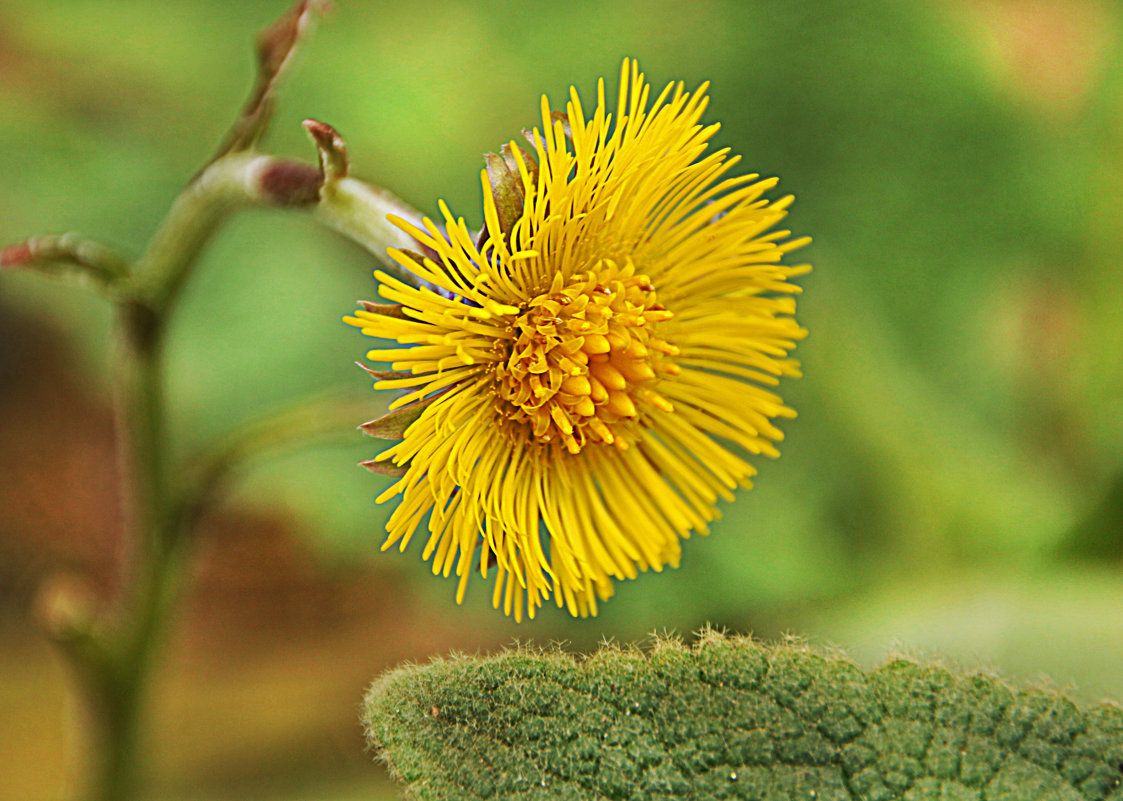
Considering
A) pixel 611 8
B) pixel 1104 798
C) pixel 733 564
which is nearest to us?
pixel 1104 798

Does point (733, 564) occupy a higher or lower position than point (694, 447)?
lower

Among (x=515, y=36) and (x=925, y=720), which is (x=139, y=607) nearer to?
(x=925, y=720)

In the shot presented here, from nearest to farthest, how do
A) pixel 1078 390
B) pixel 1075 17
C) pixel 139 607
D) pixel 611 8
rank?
pixel 139 607 < pixel 1078 390 < pixel 611 8 < pixel 1075 17

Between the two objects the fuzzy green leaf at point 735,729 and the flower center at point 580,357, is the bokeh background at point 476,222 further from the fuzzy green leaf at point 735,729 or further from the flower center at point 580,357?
the fuzzy green leaf at point 735,729

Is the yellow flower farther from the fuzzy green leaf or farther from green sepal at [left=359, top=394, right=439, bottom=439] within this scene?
the fuzzy green leaf

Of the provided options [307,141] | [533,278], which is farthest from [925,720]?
[307,141]

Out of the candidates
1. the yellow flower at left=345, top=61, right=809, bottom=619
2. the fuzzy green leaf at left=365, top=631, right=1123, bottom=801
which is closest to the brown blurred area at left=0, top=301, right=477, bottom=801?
the yellow flower at left=345, top=61, right=809, bottom=619

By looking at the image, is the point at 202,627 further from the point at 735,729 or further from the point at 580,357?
the point at 735,729

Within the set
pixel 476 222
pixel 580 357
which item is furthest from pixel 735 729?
pixel 476 222
